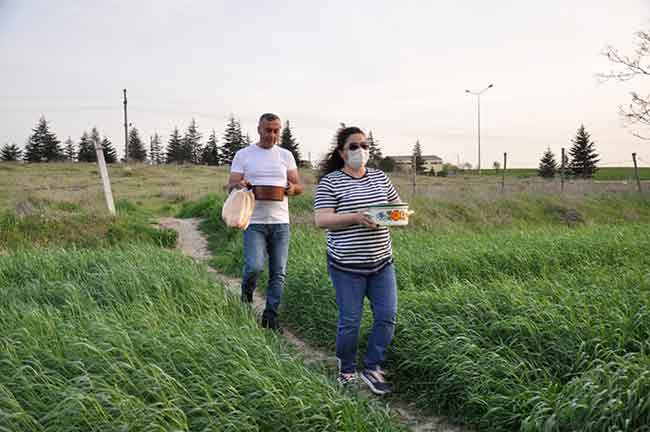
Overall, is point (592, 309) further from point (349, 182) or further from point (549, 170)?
point (549, 170)

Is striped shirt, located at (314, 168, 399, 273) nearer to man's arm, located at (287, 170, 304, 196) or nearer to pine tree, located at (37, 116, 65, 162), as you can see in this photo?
man's arm, located at (287, 170, 304, 196)

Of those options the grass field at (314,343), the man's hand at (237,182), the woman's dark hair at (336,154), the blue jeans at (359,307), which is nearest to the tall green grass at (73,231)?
the grass field at (314,343)

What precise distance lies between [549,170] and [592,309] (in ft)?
166

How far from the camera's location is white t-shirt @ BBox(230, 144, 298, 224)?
175 inches

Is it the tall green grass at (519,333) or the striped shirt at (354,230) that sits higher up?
the striped shirt at (354,230)

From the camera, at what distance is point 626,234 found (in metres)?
6.99

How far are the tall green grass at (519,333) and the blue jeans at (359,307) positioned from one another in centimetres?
40

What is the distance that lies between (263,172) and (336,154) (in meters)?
1.19

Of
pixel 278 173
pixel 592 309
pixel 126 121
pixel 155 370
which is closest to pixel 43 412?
pixel 155 370

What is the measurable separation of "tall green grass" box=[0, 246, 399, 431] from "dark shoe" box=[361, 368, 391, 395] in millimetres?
417

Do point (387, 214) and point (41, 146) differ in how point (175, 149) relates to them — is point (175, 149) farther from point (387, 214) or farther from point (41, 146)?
point (387, 214)

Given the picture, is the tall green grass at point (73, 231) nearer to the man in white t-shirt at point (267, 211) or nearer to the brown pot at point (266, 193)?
the man in white t-shirt at point (267, 211)

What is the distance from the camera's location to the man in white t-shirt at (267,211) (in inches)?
175

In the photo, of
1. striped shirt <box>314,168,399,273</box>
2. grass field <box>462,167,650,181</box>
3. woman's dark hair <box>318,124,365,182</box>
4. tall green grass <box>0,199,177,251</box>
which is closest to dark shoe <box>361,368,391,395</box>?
striped shirt <box>314,168,399,273</box>
